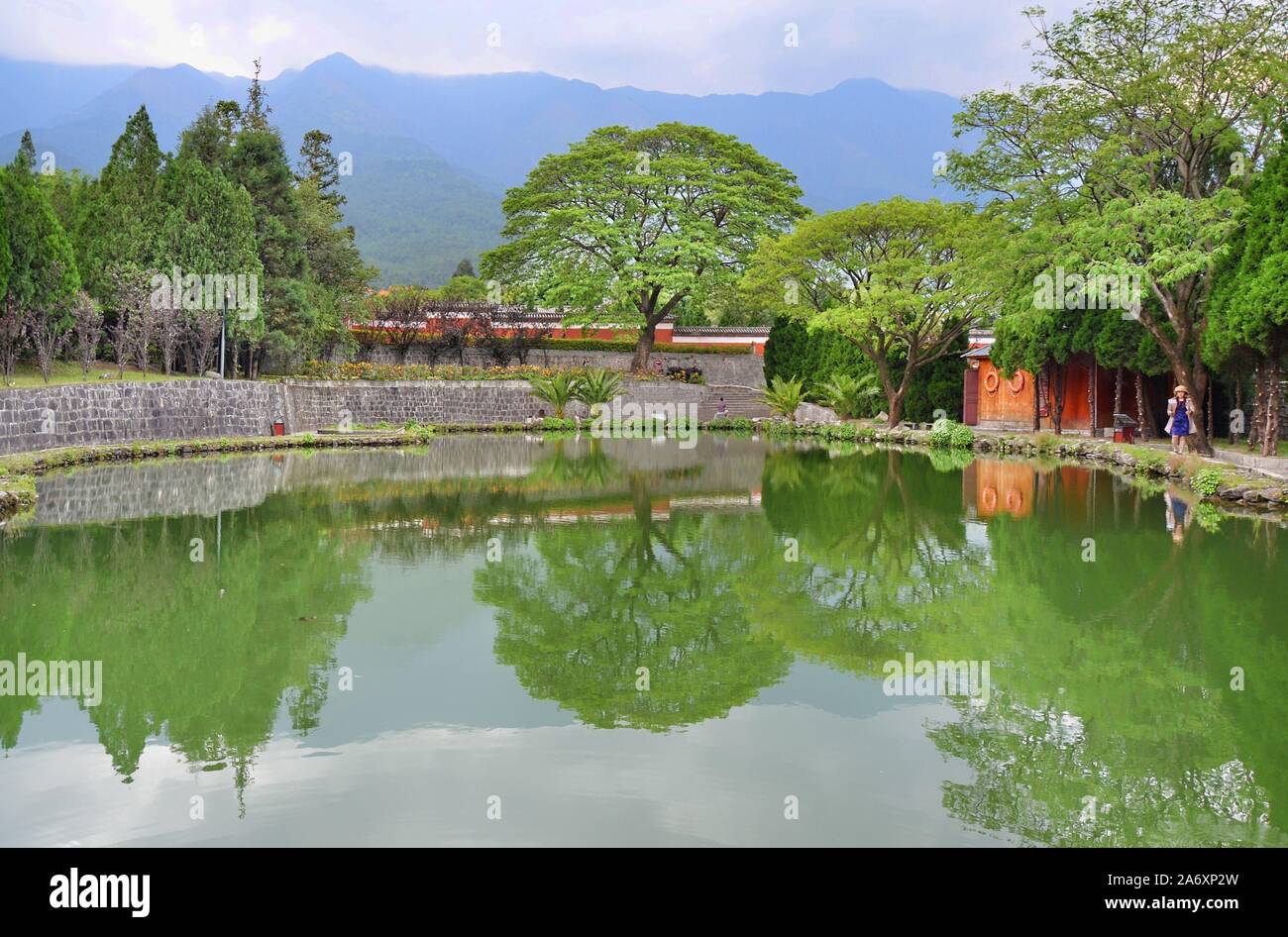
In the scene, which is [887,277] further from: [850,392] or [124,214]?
[124,214]

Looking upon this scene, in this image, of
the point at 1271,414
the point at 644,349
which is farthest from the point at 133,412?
the point at 644,349

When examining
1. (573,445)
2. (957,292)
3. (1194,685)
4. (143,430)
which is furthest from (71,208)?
(1194,685)

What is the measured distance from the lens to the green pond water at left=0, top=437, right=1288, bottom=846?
444 cm

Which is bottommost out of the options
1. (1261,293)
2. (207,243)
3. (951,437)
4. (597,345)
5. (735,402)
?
(951,437)

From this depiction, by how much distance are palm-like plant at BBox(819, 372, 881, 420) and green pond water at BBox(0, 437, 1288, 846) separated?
828 inches

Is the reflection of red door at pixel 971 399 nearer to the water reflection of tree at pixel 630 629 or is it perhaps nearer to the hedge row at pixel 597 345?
the hedge row at pixel 597 345

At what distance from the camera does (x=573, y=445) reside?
28.1 m

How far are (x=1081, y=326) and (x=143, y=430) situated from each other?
1938cm

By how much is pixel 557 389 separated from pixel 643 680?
29973 mm

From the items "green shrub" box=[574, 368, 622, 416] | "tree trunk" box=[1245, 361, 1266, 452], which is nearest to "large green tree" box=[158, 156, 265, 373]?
"green shrub" box=[574, 368, 622, 416]

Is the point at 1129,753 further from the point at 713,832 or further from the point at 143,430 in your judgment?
the point at 143,430

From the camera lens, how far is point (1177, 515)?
45.1ft

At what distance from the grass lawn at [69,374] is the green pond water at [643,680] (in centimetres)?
856
